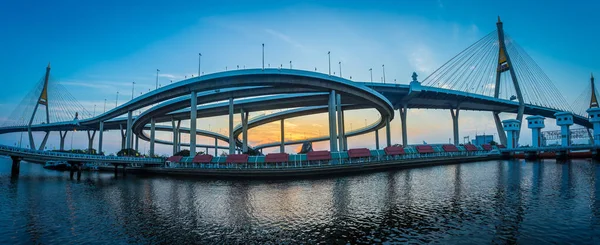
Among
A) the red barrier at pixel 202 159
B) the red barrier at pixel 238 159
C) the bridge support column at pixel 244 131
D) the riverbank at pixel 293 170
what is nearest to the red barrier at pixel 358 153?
the riverbank at pixel 293 170

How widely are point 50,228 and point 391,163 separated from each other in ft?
158

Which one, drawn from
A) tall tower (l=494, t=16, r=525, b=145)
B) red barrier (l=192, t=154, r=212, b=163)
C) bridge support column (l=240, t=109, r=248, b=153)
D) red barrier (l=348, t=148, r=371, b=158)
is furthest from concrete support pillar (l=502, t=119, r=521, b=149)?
red barrier (l=192, t=154, r=212, b=163)

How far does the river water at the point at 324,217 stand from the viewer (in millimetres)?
13758

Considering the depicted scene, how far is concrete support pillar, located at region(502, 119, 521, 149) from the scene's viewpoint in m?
83.3

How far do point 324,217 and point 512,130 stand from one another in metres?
89.4

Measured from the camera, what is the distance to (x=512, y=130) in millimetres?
83500

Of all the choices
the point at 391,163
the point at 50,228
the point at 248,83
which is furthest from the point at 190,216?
the point at 391,163

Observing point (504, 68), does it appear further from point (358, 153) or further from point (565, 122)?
point (358, 153)

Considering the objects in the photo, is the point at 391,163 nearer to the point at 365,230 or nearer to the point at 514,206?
the point at 514,206

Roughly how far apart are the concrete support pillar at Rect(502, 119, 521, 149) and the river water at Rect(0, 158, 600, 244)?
65673 millimetres

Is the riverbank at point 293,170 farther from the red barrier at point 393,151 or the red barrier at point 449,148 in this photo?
the red barrier at point 449,148

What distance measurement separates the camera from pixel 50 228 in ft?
53.5

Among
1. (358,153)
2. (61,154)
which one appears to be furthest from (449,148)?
(61,154)

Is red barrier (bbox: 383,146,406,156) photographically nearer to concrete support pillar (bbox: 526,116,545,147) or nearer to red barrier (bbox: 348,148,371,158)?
red barrier (bbox: 348,148,371,158)
